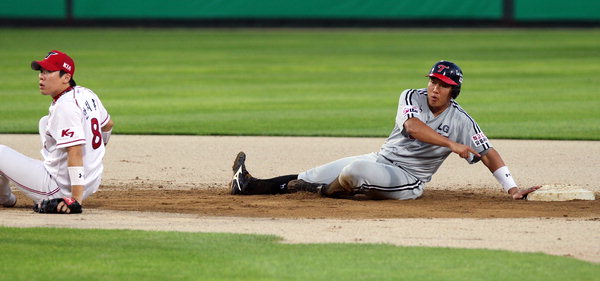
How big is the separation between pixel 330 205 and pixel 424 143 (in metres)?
0.81

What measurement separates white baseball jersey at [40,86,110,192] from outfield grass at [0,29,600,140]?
18.1 ft

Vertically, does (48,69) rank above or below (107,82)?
above

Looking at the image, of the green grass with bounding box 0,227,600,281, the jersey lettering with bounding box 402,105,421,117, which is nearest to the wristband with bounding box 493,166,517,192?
the jersey lettering with bounding box 402,105,421,117

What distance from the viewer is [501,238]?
648 centimetres

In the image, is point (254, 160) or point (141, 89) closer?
point (254, 160)

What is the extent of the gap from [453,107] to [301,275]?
2.99 m

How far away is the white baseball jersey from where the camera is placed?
281 inches

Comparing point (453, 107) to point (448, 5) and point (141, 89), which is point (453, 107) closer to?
point (141, 89)

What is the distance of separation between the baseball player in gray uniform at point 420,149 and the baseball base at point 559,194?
63mm

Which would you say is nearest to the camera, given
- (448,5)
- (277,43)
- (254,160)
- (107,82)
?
(254,160)

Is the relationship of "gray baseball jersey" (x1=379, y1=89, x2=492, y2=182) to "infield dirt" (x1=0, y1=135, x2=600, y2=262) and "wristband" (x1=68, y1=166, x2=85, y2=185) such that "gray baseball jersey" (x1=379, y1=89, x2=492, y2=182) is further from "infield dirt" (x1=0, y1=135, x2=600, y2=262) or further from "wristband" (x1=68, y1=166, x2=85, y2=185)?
"wristband" (x1=68, y1=166, x2=85, y2=185)

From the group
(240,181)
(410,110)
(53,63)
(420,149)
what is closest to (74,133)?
(53,63)

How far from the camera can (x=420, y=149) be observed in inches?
319

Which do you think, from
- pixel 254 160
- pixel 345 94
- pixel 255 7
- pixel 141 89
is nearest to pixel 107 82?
pixel 141 89
